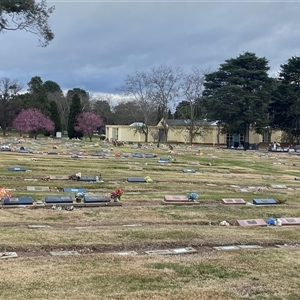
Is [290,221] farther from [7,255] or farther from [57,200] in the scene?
[7,255]

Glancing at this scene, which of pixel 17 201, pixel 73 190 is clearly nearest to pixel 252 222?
pixel 17 201

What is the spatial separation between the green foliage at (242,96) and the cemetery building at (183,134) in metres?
6.08

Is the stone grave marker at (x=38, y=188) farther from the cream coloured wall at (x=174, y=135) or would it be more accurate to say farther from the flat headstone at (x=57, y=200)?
the cream coloured wall at (x=174, y=135)

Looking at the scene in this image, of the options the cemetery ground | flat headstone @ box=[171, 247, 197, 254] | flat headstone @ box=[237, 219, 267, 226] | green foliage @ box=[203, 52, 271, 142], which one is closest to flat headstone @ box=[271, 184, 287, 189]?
the cemetery ground

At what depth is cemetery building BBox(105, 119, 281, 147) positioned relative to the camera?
62281 mm

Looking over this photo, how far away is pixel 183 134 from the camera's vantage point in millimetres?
66312

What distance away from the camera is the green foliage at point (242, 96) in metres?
52.6

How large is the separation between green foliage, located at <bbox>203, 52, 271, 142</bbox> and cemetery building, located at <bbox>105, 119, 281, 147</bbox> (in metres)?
6.08

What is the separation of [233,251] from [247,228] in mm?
2065

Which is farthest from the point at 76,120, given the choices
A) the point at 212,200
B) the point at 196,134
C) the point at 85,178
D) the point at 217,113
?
the point at 212,200

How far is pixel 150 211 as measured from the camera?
10164 mm

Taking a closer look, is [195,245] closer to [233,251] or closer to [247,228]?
[233,251]

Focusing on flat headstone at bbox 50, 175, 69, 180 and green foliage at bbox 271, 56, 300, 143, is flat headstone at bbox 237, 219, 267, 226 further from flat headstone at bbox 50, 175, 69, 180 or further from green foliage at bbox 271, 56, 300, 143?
green foliage at bbox 271, 56, 300, 143

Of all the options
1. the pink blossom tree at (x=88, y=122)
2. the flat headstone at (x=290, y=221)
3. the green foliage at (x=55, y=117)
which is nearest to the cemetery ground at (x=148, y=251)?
the flat headstone at (x=290, y=221)
